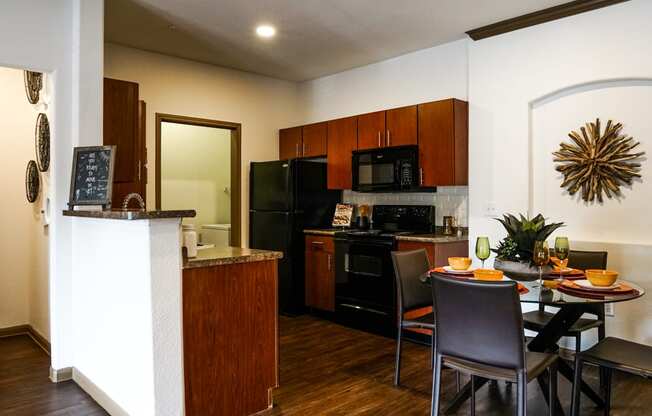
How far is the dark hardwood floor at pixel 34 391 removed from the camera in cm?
Result: 272

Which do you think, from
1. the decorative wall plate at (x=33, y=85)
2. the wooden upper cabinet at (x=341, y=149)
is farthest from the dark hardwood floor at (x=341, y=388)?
the decorative wall plate at (x=33, y=85)

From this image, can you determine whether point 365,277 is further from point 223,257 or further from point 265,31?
point 265,31

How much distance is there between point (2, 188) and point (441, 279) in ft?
13.0

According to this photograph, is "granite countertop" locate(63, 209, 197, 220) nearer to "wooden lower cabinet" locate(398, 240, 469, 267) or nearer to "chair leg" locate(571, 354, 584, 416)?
"chair leg" locate(571, 354, 584, 416)

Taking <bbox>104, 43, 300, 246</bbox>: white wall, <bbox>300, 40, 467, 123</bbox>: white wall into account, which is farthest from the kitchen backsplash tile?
<bbox>104, 43, 300, 246</bbox>: white wall

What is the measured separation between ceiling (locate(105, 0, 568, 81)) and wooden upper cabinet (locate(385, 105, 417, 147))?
2.13ft

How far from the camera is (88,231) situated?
2.91 m

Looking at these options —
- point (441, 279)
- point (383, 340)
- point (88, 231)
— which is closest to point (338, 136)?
point (383, 340)

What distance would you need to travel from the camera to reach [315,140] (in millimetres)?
5242

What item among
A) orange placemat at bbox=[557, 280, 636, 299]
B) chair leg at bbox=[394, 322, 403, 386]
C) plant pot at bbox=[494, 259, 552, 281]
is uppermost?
plant pot at bbox=[494, 259, 552, 281]

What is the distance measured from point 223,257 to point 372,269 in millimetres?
2039

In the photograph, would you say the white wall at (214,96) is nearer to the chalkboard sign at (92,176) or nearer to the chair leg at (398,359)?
the chalkboard sign at (92,176)

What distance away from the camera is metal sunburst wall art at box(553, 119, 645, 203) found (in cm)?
335

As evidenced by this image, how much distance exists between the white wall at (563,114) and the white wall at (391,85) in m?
0.27
